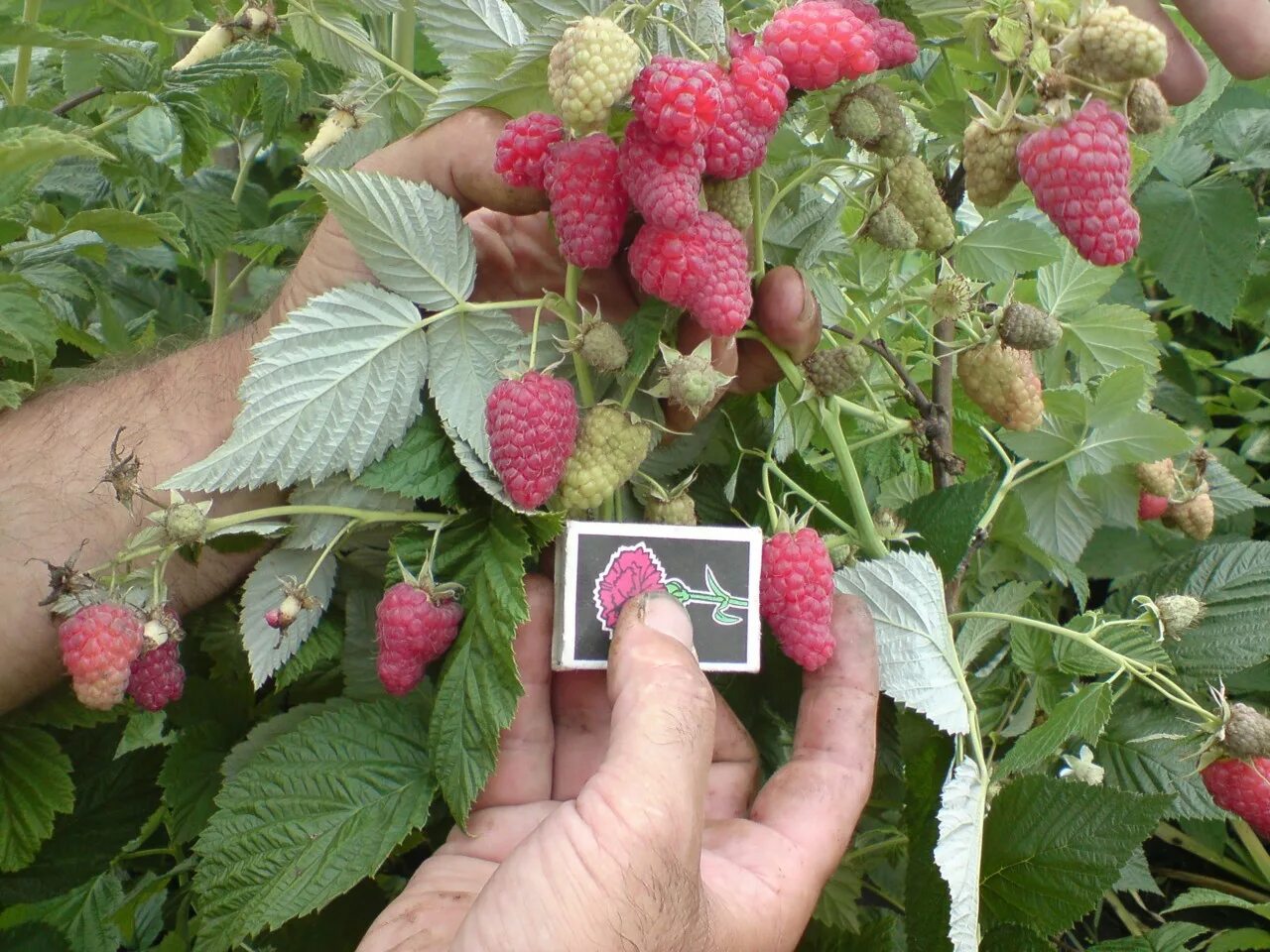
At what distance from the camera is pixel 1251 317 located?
179cm

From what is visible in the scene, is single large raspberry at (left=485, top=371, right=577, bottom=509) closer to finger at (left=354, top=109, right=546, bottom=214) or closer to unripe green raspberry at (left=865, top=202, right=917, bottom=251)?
finger at (left=354, top=109, right=546, bottom=214)

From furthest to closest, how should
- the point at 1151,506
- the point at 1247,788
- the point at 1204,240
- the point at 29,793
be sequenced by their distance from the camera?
the point at 1204,240, the point at 1151,506, the point at 29,793, the point at 1247,788

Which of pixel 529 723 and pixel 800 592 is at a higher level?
pixel 800 592

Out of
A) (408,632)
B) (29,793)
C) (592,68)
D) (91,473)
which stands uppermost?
(592,68)

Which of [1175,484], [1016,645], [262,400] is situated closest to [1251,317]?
[1175,484]

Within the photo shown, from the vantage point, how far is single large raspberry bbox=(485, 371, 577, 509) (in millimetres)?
799

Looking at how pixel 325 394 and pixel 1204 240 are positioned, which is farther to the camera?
pixel 1204 240

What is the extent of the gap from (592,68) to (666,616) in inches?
17.4

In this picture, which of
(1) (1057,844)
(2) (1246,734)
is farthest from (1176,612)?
(1) (1057,844)

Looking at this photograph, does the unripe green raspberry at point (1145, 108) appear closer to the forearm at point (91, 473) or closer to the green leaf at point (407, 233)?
the green leaf at point (407, 233)

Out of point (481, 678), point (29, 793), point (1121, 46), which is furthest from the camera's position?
point (29, 793)

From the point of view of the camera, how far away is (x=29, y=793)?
3.57ft

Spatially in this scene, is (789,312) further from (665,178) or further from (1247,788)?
(1247,788)

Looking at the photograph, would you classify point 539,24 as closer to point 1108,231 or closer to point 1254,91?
point 1108,231
